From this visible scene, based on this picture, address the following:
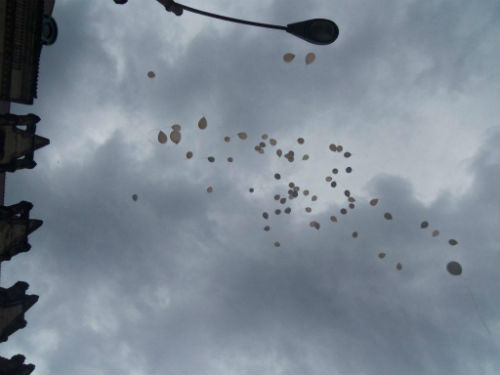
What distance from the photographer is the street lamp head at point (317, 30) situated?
8.80 m

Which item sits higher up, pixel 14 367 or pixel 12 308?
pixel 12 308

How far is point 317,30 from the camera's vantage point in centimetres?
880

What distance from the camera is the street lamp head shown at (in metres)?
8.80

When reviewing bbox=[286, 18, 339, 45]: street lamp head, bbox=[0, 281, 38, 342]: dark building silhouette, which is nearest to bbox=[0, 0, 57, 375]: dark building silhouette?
bbox=[0, 281, 38, 342]: dark building silhouette

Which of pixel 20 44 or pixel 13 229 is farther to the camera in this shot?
pixel 13 229

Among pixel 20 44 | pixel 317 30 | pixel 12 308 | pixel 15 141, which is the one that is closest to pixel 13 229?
pixel 12 308

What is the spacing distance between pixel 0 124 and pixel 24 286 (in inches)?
286

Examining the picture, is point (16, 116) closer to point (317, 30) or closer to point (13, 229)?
point (13, 229)

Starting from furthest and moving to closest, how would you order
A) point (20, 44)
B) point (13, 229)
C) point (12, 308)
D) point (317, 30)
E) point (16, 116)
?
1. point (13, 229)
2. point (12, 308)
3. point (16, 116)
4. point (20, 44)
5. point (317, 30)

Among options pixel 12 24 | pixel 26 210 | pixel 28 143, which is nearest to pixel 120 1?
pixel 12 24

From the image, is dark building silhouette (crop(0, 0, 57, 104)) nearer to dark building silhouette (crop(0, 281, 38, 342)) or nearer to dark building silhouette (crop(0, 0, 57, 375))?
dark building silhouette (crop(0, 0, 57, 375))

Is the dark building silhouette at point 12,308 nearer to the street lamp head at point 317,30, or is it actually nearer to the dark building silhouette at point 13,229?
the dark building silhouette at point 13,229

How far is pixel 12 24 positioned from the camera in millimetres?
13469

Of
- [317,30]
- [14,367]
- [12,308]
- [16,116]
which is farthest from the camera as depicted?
[12,308]
